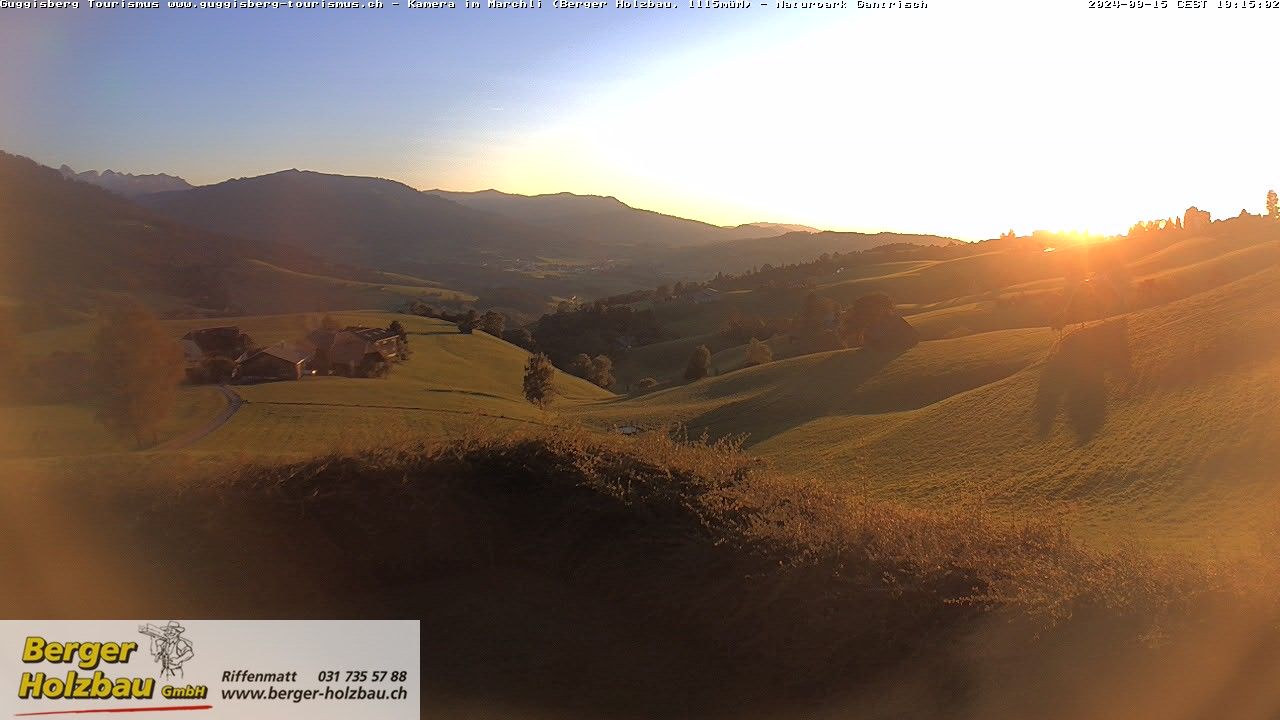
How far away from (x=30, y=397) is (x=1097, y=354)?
2730 inches

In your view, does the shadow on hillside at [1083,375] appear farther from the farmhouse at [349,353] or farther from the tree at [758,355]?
the farmhouse at [349,353]

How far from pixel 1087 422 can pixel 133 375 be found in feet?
178

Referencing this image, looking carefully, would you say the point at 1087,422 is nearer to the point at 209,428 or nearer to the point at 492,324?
the point at 209,428

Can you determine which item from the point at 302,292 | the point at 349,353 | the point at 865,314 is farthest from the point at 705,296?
the point at 349,353

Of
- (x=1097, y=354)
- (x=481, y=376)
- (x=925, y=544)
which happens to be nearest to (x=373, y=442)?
(x=925, y=544)

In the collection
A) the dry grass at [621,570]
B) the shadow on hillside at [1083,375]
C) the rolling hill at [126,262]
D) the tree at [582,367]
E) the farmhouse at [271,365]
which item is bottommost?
the tree at [582,367]

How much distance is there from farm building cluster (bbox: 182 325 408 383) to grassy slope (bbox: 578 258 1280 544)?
33210 mm

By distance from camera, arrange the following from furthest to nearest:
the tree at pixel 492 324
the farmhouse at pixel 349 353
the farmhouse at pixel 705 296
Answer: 1. the farmhouse at pixel 705 296
2. the tree at pixel 492 324
3. the farmhouse at pixel 349 353

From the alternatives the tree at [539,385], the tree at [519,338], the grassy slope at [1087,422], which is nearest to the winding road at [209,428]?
the tree at [539,385]

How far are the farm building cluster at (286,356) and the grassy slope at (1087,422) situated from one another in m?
33.2

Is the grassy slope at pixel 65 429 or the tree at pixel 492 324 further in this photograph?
the tree at pixel 492 324

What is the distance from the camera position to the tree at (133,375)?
4838cm

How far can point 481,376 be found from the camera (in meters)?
87.7

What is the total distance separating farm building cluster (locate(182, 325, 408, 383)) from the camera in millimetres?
65188
